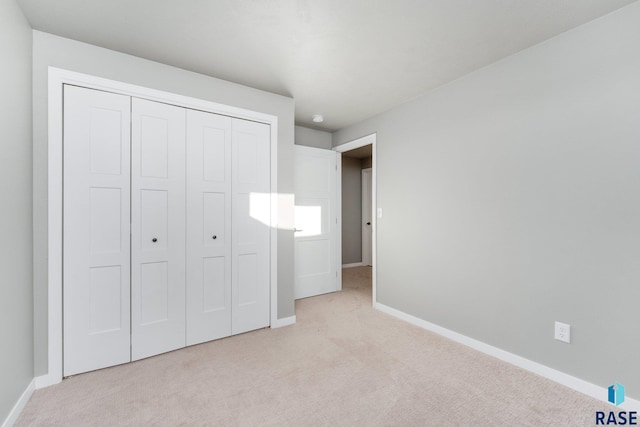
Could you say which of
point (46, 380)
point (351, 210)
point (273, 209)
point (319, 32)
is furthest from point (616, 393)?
point (351, 210)


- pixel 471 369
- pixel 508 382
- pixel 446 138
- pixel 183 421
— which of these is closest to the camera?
pixel 183 421

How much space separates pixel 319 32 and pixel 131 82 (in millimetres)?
1576

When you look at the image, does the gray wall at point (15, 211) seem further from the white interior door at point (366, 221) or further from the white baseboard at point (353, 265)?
the white interior door at point (366, 221)

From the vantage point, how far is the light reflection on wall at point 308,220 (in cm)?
384

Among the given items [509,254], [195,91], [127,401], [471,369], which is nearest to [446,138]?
[509,254]

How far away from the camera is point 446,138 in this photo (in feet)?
8.81

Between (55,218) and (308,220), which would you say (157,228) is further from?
(308,220)

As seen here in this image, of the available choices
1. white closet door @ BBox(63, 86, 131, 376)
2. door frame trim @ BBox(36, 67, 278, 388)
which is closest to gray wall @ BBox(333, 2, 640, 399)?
white closet door @ BBox(63, 86, 131, 376)

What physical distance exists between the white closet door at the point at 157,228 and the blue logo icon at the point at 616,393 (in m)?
3.15

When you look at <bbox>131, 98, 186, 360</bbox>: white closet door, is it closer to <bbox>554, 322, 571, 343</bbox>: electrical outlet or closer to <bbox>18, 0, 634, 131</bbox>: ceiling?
<bbox>18, 0, 634, 131</bbox>: ceiling

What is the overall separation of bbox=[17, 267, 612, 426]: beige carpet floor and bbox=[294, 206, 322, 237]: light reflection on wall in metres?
1.62

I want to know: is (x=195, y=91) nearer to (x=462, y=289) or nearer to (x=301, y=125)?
(x=301, y=125)

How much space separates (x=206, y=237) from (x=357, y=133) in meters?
2.46

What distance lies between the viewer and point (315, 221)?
397cm
